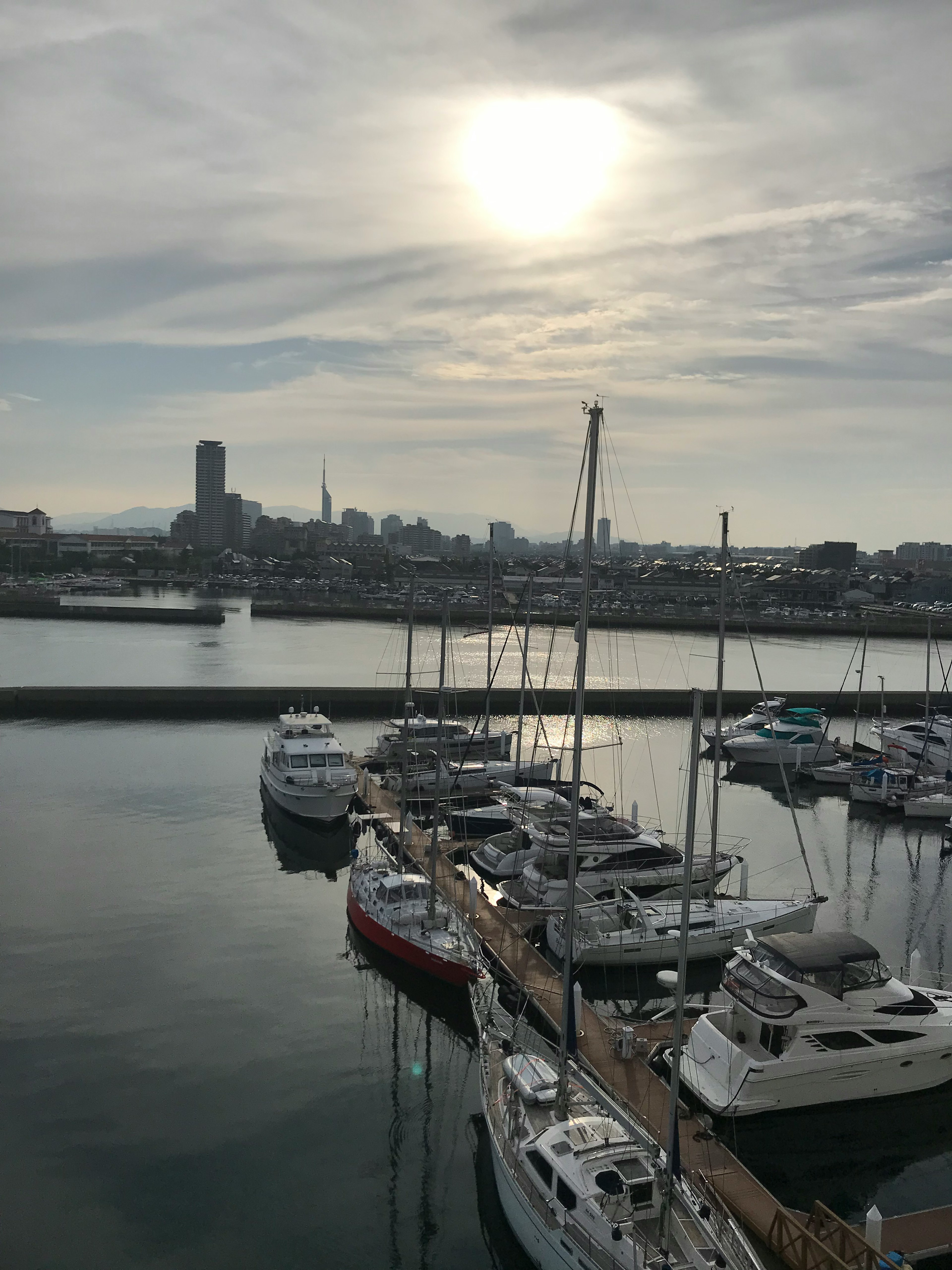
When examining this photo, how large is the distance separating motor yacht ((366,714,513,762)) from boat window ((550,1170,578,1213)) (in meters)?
16.9

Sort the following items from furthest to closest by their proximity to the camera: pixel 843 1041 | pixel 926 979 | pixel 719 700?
pixel 719 700 < pixel 926 979 < pixel 843 1041

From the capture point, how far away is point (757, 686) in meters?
50.2

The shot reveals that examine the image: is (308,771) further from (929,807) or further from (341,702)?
(929,807)

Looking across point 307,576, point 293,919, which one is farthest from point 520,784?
point 307,576

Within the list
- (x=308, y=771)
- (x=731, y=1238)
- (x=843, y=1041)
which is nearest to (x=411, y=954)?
(x=843, y=1041)

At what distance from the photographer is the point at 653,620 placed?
82.8m

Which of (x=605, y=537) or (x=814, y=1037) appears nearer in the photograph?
(x=814, y=1037)

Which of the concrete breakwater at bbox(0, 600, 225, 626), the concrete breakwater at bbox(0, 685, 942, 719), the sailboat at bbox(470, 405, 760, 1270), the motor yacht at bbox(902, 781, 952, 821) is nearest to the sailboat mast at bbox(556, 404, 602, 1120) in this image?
the sailboat at bbox(470, 405, 760, 1270)

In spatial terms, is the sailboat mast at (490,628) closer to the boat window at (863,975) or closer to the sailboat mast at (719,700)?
the sailboat mast at (719,700)

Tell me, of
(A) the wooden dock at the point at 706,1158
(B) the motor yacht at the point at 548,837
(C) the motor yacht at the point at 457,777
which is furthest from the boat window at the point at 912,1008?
(C) the motor yacht at the point at 457,777

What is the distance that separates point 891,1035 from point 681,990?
4742mm

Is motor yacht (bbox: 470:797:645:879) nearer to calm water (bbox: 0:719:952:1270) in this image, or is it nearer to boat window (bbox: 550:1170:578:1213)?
calm water (bbox: 0:719:952:1270)

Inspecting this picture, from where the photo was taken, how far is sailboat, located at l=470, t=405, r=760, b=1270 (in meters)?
7.25

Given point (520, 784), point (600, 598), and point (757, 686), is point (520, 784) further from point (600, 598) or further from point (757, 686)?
point (600, 598)
